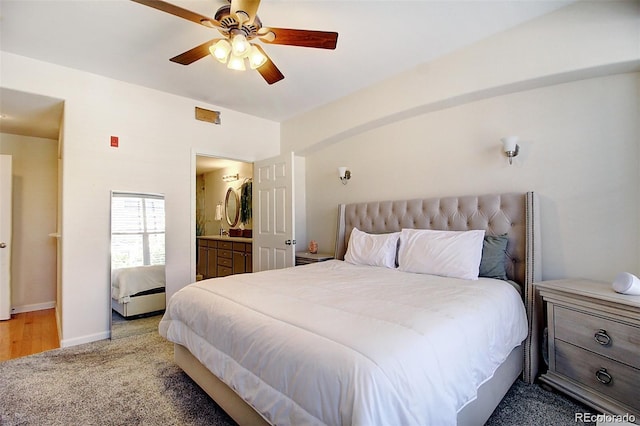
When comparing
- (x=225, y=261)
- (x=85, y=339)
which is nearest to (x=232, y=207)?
(x=225, y=261)

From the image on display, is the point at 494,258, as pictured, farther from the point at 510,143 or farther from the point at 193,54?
the point at 193,54

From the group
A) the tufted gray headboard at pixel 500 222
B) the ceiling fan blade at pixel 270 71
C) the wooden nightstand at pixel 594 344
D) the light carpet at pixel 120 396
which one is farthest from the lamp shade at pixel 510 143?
the ceiling fan blade at pixel 270 71

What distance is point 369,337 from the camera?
123 centimetres

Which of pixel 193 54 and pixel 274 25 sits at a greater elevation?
pixel 274 25

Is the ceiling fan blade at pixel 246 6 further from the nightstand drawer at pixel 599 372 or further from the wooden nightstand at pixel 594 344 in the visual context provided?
the nightstand drawer at pixel 599 372

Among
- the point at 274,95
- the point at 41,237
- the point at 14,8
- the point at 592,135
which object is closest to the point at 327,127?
the point at 274,95

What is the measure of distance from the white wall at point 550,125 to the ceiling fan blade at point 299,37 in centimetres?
148

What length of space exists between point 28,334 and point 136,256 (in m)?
1.44

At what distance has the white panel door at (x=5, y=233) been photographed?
387 cm

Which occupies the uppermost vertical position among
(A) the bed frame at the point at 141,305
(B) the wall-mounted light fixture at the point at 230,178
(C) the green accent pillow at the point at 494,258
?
(B) the wall-mounted light fixture at the point at 230,178

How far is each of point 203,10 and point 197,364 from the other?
2.57m

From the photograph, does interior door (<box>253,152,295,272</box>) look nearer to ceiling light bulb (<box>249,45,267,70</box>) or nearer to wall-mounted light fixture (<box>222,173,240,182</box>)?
ceiling light bulb (<box>249,45,267,70</box>)

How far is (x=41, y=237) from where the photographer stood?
4.43 meters
